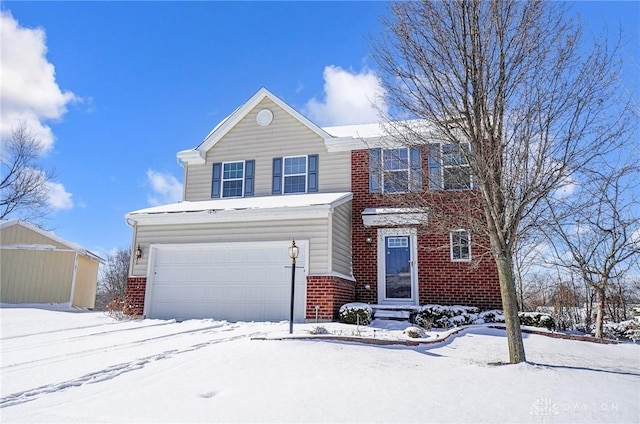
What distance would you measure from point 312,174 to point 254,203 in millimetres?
2564

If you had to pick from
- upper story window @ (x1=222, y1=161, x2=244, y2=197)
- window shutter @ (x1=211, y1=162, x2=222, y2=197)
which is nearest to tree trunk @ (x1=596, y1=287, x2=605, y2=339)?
upper story window @ (x1=222, y1=161, x2=244, y2=197)

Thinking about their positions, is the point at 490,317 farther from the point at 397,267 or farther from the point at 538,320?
the point at 397,267

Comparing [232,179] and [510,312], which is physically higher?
[232,179]

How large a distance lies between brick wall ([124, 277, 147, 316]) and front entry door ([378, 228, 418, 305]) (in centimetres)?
719

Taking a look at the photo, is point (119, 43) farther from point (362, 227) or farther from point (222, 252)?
point (362, 227)

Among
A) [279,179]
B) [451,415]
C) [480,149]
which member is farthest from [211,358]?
[279,179]

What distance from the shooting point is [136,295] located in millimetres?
12477

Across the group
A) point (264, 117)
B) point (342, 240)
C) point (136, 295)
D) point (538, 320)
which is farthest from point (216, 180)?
point (538, 320)

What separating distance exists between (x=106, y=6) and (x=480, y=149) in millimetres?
10521

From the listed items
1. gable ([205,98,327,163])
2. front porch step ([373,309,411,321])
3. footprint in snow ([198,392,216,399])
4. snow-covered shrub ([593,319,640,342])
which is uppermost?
gable ([205,98,327,163])

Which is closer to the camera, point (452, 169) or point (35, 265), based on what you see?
point (452, 169)

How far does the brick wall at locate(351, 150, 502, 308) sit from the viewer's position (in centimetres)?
1221

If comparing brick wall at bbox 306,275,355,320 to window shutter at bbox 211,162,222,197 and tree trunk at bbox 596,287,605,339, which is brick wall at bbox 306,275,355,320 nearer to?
window shutter at bbox 211,162,222,197

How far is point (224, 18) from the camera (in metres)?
11.7
